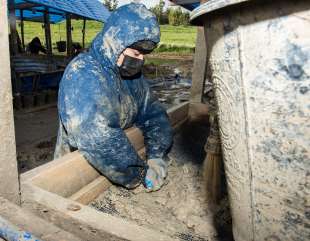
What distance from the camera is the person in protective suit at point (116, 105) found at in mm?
2316

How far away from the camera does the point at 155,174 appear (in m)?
2.70

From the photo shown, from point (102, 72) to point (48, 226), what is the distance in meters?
1.46

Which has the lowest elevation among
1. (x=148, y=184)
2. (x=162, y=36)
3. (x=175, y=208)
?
(x=175, y=208)

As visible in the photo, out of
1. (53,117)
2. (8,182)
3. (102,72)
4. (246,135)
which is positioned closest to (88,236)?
(8,182)

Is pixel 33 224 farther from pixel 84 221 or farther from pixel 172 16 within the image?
pixel 172 16

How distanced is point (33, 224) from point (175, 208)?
1294 millimetres

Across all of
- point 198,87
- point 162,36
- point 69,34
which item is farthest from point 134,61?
point 162,36

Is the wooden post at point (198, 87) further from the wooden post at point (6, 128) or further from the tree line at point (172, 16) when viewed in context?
the tree line at point (172, 16)

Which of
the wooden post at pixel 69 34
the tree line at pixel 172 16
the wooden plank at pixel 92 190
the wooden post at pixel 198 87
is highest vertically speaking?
the tree line at pixel 172 16

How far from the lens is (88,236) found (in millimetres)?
1435

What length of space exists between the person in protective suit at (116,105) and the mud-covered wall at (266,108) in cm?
135

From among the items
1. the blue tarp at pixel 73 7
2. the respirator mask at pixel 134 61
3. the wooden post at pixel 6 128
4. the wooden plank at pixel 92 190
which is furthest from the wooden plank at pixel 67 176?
the blue tarp at pixel 73 7

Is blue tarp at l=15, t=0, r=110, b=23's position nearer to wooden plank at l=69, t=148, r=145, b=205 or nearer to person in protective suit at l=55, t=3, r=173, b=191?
person in protective suit at l=55, t=3, r=173, b=191

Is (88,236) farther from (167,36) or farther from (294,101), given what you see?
(167,36)
